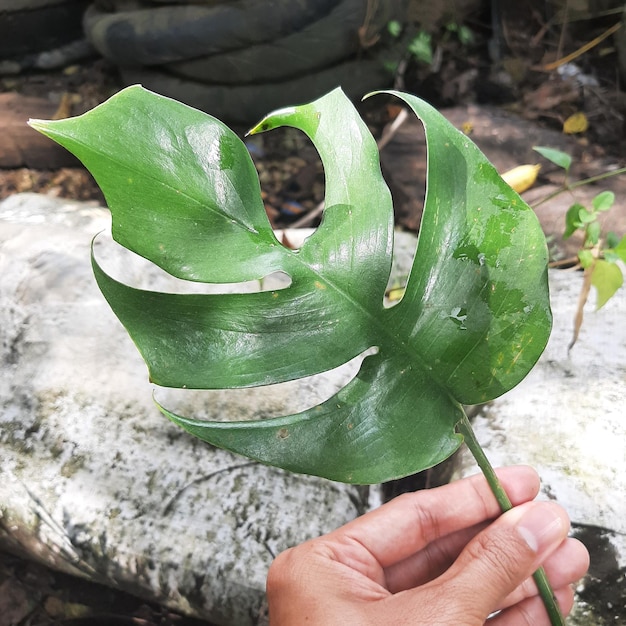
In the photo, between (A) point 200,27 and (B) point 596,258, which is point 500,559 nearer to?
(B) point 596,258

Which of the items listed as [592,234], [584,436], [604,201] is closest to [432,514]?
[584,436]

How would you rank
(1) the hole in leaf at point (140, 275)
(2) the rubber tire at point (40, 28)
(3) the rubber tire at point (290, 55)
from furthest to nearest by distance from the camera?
(2) the rubber tire at point (40, 28) < (3) the rubber tire at point (290, 55) < (1) the hole in leaf at point (140, 275)

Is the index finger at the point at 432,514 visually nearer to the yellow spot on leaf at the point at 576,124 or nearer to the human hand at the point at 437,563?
the human hand at the point at 437,563

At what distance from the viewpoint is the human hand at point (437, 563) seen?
90cm

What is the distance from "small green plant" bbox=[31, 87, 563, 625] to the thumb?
0.15m

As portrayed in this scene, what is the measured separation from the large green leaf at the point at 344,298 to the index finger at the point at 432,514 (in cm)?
39

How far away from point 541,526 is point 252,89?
2792mm

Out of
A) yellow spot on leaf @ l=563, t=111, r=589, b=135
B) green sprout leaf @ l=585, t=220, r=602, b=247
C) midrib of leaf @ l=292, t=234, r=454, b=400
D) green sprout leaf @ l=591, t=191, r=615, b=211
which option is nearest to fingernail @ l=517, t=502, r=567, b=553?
midrib of leaf @ l=292, t=234, r=454, b=400

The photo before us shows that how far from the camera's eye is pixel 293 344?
0.85 metres

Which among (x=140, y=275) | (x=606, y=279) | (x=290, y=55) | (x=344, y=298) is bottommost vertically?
(x=140, y=275)

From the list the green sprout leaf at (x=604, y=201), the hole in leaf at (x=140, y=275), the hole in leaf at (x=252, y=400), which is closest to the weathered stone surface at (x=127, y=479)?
the hole in leaf at (x=252, y=400)

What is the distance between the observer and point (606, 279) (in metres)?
1.38

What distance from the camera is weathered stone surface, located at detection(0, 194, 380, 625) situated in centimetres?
135

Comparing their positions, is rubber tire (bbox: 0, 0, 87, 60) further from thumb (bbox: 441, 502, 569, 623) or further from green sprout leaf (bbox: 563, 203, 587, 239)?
thumb (bbox: 441, 502, 569, 623)
